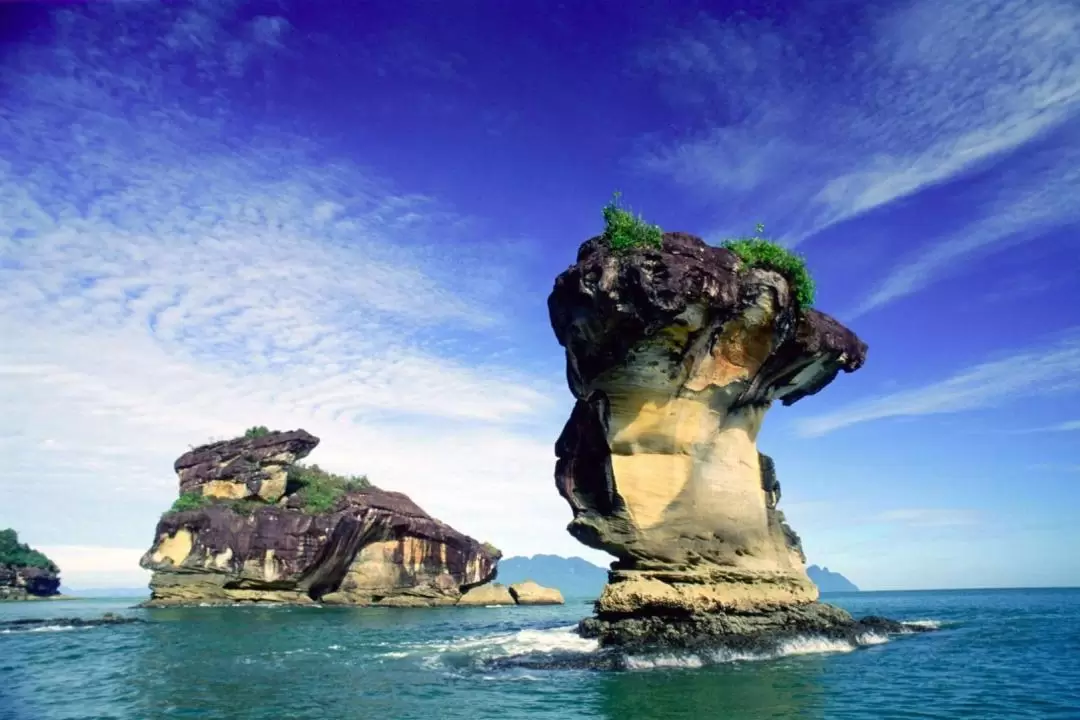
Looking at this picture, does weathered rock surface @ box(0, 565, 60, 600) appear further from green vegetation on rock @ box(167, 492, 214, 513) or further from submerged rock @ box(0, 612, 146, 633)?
submerged rock @ box(0, 612, 146, 633)

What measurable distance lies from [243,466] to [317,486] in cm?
643

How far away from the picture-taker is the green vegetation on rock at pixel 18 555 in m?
87.2

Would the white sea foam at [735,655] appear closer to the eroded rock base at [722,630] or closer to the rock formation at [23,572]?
the eroded rock base at [722,630]

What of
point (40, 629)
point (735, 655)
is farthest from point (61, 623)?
point (735, 655)

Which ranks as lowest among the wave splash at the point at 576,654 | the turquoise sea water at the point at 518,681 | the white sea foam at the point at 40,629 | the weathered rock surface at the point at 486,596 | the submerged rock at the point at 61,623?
the turquoise sea water at the point at 518,681

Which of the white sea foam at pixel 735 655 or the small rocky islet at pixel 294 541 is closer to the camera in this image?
the white sea foam at pixel 735 655

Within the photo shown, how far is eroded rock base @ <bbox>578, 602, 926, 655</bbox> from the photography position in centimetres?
1938

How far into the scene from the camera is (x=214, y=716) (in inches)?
508

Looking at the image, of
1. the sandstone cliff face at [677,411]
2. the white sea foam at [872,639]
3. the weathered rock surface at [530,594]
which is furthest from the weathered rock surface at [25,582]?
the white sea foam at [872,639]

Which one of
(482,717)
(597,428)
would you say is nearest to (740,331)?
(597,428)

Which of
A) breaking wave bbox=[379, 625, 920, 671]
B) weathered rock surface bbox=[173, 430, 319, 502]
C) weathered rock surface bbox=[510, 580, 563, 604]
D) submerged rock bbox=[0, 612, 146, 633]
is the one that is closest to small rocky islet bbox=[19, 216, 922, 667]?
breaking wave bbox=[379, 625, 920, 671]

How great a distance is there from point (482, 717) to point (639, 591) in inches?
351

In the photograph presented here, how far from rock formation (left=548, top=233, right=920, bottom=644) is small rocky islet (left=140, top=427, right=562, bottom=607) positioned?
130ft

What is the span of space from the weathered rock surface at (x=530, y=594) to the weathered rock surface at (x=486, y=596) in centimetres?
79
